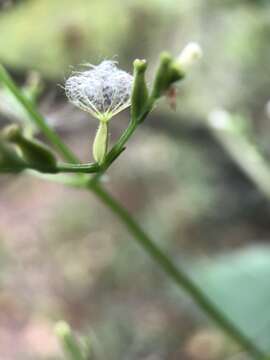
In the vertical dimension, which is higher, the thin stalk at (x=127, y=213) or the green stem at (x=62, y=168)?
the green stem at (x=62, y=168)

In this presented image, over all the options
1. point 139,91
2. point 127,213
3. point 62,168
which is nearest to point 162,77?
point 139,91

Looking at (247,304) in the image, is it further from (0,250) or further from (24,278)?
(24,278)

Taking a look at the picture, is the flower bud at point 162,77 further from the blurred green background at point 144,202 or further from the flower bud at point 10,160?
the blurred green background at point 144,202

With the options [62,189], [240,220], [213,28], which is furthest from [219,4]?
[62,189]

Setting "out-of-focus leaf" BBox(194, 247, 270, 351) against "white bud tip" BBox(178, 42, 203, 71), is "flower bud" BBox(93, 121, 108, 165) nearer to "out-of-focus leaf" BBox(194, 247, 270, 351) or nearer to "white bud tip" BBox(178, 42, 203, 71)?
"white bud tip" BBox(178, 42, 203, 71)

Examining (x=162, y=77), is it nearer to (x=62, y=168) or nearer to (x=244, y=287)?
(x=62, y=168)

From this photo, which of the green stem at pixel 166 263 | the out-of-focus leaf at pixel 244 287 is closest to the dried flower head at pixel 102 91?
the green stem at pixel 166 263
